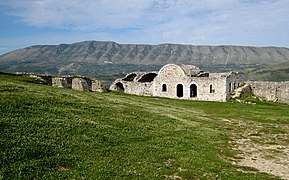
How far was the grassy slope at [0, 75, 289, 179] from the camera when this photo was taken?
1553cm

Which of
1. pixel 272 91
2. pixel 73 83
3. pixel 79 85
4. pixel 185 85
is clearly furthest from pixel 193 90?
pixel 73 83

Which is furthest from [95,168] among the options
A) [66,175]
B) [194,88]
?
[194,88]

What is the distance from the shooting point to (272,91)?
219 ft

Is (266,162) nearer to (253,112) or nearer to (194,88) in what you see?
(253,112)

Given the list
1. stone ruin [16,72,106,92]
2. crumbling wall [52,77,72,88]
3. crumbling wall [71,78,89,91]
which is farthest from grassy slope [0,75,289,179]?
crumbling wall [52,77,72,88]

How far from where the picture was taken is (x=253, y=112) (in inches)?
1829

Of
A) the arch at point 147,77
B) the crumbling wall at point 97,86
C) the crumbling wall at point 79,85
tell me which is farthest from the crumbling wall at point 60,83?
the arch at point 147,77

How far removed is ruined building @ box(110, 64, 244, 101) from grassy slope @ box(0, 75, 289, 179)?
36.2 m

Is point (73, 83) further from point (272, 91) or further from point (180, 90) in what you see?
point (272, 91)

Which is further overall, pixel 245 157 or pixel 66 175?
pixel 245 157

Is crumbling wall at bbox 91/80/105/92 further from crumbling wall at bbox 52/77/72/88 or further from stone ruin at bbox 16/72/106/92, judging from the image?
crumbling wall at bbox 52/77/72/88

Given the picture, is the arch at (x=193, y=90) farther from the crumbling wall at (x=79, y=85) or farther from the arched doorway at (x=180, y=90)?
the crumbling wall at (x=79, y=85)

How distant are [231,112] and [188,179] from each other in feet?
104

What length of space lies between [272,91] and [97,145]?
55828 mm
